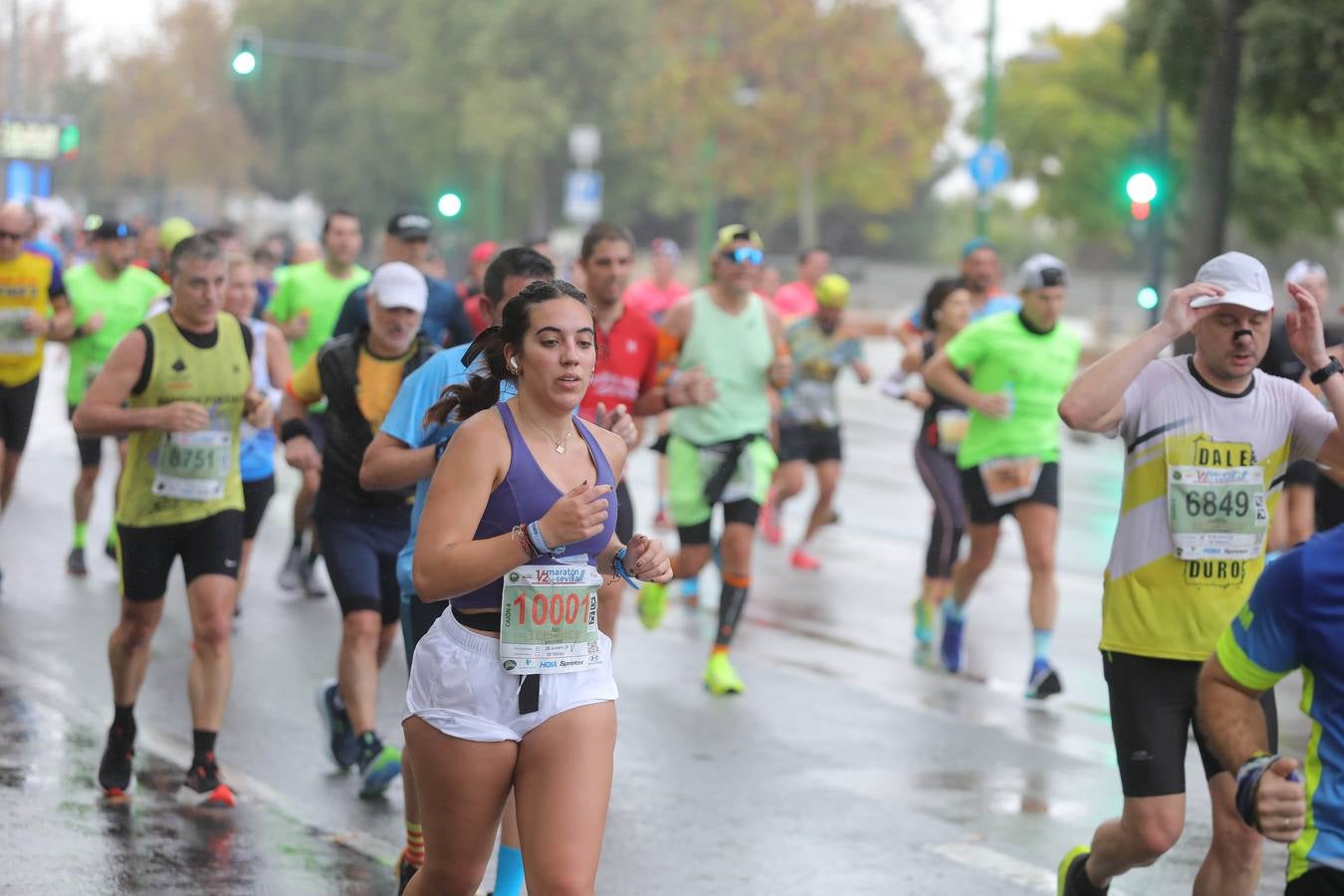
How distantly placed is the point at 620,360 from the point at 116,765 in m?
2.66

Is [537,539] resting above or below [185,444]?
above

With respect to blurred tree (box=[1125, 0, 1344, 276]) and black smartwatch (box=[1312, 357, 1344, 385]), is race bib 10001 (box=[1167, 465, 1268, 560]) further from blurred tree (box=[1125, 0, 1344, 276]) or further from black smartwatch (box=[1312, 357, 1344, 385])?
blurred tree (box=[1125, 0, 1344, 276])

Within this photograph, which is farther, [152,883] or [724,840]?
[724,840]

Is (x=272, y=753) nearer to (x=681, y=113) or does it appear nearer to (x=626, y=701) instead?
(x=626, y=701)

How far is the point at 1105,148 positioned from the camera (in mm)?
41812

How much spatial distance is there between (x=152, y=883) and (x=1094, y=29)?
4261cm

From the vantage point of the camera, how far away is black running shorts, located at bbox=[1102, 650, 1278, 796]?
209 inches

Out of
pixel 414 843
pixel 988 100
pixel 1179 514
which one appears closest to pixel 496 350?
pixel 414 843

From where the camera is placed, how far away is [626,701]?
9305 mm

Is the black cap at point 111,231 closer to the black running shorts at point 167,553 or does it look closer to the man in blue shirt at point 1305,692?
the black running shorts at point 167,553

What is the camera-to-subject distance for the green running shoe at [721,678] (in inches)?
375

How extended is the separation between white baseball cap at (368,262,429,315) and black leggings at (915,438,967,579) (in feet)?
14.8

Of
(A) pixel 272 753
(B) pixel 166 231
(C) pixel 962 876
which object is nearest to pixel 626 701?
(A) pixel 272 753

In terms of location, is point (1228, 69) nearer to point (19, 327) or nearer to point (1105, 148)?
point (19, 327)
